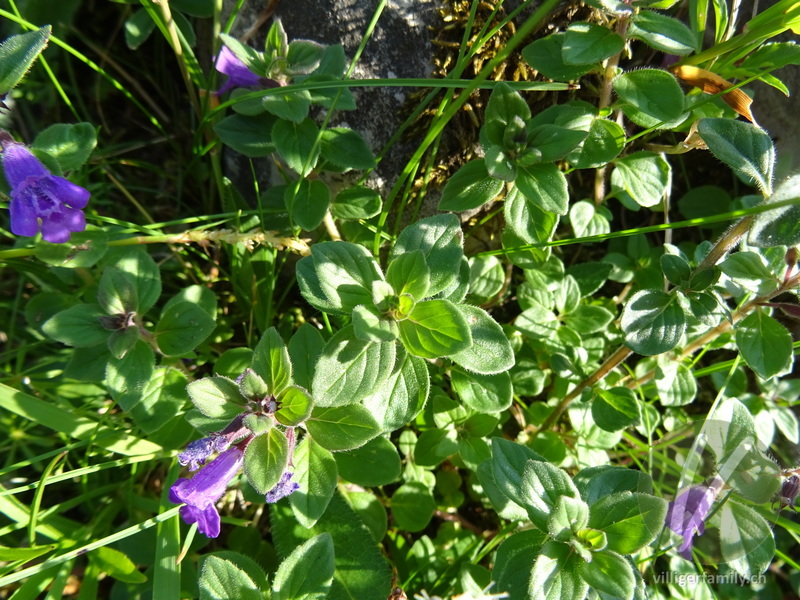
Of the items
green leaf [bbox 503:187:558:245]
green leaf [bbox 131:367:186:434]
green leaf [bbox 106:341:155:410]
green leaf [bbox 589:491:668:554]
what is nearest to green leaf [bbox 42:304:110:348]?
green leaf [bbox 106:341:155:410]

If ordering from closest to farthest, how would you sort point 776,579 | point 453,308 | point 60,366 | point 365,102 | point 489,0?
point 453,308 < point 489,0 < point 365,102 < point 60,366 < point 776,579

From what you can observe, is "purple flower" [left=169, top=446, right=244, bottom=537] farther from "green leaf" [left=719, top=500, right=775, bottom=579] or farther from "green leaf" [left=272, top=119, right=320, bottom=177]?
"green leaf" [left=719, top=500, right=775, bottom=579]

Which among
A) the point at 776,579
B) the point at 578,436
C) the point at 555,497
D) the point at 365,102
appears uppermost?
the point at 365,102

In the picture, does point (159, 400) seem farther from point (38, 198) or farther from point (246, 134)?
point (246, 134)

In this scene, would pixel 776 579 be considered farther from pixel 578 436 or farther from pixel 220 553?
pixel 220 553

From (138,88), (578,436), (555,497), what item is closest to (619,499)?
(555,497)
